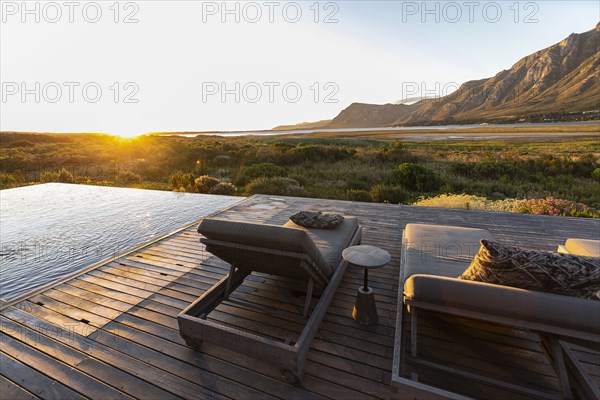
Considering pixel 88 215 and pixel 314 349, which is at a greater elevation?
pixel 88 215

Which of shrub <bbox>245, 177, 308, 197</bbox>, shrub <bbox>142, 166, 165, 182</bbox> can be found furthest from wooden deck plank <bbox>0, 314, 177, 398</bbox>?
shrub <bbox>142, 166, 165, 182</bbox>

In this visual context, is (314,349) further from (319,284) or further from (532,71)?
(532,71)

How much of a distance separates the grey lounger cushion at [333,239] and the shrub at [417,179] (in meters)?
7.21

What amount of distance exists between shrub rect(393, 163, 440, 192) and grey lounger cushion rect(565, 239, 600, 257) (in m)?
7.20

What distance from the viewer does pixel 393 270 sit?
11.7 feet

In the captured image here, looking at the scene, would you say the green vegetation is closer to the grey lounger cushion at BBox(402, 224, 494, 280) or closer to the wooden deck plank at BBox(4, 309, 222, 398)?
the grey lounger cushion at BBox(402, 224, 494, 280)

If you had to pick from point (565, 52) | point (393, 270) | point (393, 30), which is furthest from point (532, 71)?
point (393, 270)

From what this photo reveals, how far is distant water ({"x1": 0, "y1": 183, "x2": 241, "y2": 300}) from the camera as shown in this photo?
4.15 m

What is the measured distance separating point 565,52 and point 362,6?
147 m

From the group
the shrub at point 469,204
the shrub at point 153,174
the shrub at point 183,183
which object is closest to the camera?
the shrub at point 469,204

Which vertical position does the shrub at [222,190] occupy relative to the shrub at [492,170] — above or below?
below

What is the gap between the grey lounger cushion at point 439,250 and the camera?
2525 millimetres

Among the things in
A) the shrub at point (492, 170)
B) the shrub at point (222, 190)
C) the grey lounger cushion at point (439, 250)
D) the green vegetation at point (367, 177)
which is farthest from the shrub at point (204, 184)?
the shrub at point (492, 170)

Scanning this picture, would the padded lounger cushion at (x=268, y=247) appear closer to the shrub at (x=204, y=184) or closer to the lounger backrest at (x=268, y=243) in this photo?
the lounger backrest at (x=268, y=243)
